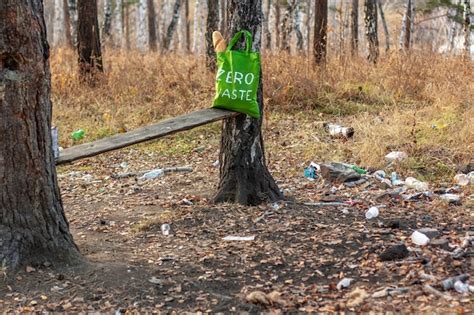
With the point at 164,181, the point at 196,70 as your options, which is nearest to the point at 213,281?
the point at 164,181

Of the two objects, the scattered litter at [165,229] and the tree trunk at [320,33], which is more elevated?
the tree trunk at [320,33]

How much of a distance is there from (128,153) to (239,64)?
3002mm

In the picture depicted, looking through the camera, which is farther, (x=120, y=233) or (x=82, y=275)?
(x=120, y=233)

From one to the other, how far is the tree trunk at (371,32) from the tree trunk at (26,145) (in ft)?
26.2

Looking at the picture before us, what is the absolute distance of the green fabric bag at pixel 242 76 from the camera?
4.48 metres

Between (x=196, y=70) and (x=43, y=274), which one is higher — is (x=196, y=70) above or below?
above

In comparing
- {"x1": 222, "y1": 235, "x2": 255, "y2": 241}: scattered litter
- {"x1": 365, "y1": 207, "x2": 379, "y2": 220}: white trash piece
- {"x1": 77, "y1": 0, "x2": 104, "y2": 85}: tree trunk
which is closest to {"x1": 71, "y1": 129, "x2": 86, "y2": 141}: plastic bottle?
{"x1": 77, "y1": 0, "x2": 104, "y2": 85}: tree trunk

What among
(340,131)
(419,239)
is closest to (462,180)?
(340,131)

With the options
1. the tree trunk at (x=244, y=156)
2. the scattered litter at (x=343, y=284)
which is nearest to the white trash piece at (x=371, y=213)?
the tree trunk at (x=244, y=156)

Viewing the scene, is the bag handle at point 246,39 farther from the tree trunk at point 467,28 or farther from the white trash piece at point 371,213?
the tree trunk at point 467,28

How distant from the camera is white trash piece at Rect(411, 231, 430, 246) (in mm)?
3688

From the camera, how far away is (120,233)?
14.1 feet

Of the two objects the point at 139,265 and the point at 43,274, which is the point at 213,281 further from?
the point at 43,274

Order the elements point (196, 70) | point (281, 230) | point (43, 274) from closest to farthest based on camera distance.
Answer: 1. point (43, 274)
2. point (281, 230)
3. point (196, 70)
